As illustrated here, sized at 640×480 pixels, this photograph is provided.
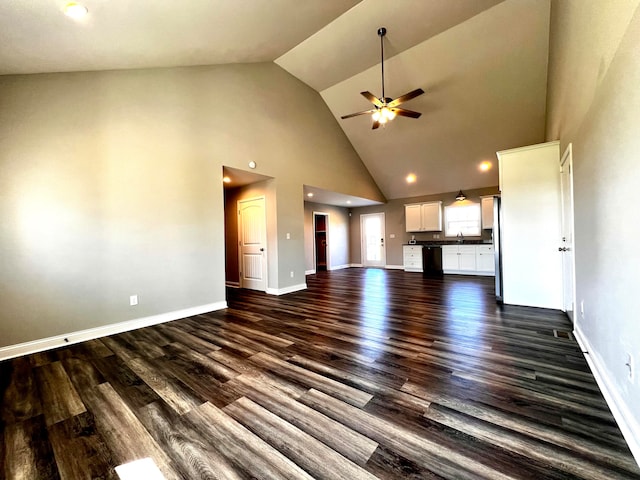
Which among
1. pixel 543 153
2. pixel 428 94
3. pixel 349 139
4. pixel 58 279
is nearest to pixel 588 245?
pixel 543 153

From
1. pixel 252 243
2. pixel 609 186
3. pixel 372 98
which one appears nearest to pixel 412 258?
pixel 252 243

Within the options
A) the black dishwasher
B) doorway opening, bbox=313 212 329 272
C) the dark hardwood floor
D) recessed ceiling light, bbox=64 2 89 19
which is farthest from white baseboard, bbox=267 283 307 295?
recessed ceiling light, bbox=64 2 89 19

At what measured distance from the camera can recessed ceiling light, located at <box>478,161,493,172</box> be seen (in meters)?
6.49

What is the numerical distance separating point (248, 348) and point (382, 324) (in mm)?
1589

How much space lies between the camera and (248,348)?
2.59 m

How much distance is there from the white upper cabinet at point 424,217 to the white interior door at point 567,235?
460 cm

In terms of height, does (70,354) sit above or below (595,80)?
below

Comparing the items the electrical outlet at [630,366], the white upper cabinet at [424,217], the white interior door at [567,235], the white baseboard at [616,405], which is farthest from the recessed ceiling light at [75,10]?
the white upper cabinet at [424,217]

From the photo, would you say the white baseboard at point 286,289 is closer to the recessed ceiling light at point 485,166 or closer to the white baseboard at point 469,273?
the white baseboard at point 469,273

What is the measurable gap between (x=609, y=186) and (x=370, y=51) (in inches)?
175

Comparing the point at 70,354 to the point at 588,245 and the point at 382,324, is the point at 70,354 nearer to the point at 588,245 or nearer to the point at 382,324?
the point at 382,324

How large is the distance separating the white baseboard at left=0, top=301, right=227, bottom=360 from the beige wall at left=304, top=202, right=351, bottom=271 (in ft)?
15.2

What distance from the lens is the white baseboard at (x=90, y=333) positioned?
2.60 m

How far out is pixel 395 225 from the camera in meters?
8.88
